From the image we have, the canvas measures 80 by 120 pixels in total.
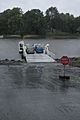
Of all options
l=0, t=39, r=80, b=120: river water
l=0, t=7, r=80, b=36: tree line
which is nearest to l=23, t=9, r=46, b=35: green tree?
l=0, t=7, r=80, b=36: tree line

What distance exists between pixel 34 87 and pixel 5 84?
1.59 meters

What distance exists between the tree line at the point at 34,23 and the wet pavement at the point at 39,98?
147 m

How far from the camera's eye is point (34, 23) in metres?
174

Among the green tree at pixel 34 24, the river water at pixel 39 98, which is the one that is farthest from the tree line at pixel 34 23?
the river water at pixel 39 98

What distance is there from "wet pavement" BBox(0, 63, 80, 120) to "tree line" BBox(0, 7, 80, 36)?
483 feet

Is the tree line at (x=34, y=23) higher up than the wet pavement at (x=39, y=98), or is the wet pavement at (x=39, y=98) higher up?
the wet pavement at (x=39, y=98)

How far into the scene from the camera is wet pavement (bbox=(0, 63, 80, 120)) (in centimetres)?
→ 1251

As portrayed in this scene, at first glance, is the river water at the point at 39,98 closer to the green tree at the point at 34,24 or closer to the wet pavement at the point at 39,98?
the wet pavement at the point at 39,98

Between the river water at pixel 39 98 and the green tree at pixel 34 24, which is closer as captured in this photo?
the river water at pixel 39 98

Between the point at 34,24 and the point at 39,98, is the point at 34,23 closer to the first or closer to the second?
the point at 34,24

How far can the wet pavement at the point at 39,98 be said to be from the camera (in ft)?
41.0

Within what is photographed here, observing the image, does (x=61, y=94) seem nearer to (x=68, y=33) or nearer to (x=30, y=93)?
(x=30, y=93)

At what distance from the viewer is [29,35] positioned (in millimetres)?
171000

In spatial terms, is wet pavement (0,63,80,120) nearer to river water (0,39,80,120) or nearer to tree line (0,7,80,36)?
river water (0,39,80,120)
